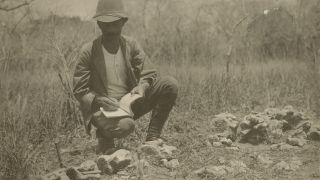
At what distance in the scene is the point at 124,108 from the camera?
4434 mm

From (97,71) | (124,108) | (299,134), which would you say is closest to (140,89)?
(124,108)

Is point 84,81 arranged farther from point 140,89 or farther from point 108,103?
point 140,89

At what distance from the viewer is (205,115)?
644 centimetres

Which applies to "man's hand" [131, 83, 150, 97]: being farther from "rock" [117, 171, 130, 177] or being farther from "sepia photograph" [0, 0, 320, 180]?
"rock" [117, 171, 130, 177]

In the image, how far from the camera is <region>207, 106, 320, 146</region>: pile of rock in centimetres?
502

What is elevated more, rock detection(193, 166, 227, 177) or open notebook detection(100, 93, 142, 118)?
open notebook detection(100, 93, 142, 118)

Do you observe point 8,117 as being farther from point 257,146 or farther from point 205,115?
point 205,115

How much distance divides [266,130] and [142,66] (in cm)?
132

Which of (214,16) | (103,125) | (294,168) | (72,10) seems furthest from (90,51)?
(214,16)

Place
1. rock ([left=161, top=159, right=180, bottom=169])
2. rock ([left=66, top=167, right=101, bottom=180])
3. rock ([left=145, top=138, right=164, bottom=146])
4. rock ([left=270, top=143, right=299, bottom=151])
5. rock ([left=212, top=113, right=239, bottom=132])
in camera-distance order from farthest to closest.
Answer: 1. rock ([left=212, top=113, right=239, bottom=132])
2. rock ([left=270, top=143, right=299, bottom=151])
3. rock ([left=145, top=138, right=164, bottom=146])
4. rock ([left=161, top=159, right=180, bottom=169])
5. rock ([left=66, top=167, right=101, bottom=180])

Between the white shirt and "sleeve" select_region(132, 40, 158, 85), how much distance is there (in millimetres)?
111

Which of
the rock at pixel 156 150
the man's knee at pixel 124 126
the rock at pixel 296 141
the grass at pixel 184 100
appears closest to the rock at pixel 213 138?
the grass at pixel 184 100

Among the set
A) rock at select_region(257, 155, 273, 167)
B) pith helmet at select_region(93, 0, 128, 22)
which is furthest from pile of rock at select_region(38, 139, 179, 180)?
pith helmet at select_region(93, 0, 128, 22)

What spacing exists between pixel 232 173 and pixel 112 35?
5.08 feet
